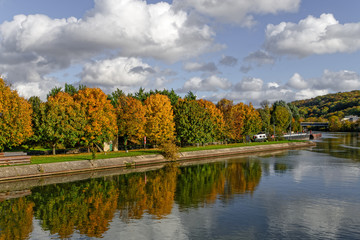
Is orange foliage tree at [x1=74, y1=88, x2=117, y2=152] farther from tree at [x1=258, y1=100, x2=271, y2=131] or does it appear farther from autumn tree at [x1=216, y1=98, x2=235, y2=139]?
tree at [x1=258, y1=100, x2=271, y2=131]

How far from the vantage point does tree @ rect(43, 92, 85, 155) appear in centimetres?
5956

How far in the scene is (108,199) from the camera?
1388 inches

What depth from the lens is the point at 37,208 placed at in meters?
31.6

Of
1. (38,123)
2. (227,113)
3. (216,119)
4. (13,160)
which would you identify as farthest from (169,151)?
(227,113)

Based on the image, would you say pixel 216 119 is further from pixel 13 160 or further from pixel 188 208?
pixel 188 208

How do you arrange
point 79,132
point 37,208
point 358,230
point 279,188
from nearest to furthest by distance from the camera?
1. point 358,230
2. point 37,208
3. point 279,188
4. point 79,132

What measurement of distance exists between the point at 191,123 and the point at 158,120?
1138 cm

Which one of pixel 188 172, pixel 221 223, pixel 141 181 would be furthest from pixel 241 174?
pixel 221 223

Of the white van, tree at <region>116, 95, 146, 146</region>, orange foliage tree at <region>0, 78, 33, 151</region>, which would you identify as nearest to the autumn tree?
the white van

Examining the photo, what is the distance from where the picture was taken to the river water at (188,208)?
2412 centimetres

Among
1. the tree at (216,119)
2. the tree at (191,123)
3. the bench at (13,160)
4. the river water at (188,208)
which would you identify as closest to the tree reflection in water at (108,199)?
the river water at (188,208)

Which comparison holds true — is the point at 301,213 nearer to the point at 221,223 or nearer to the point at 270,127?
the point at 221,223

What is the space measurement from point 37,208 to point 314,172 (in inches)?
1659

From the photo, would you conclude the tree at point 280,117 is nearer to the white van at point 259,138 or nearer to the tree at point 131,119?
the white van at point 259,138
